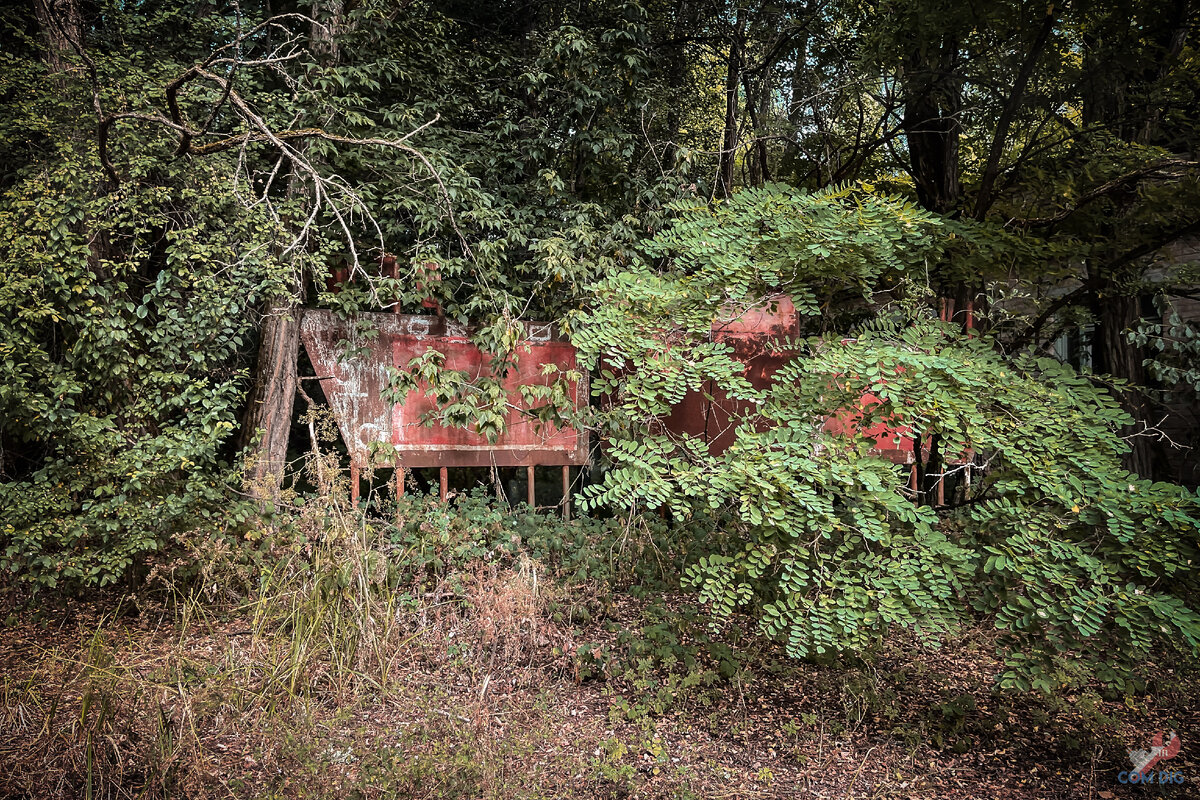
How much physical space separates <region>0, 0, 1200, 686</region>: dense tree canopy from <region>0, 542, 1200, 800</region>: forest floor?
48 centimetres

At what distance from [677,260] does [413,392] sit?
2.75 m

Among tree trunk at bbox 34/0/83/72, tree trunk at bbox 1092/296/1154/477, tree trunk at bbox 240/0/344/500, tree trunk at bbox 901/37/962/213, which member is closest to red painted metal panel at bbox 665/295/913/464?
tree trunk at bbox 901/37/962/213

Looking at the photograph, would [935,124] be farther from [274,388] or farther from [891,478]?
A: [274,388]

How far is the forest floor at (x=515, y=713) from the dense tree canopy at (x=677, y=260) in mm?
484

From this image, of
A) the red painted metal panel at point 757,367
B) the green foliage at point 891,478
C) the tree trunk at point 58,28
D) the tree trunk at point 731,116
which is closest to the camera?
the green foliage at point 891,478

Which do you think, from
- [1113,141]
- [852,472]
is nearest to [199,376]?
[852,472]

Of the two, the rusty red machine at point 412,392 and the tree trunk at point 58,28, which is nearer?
the tree trunk at point 58,28

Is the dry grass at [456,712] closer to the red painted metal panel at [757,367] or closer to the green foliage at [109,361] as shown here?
the green foliage at [109,361]

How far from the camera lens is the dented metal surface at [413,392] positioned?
598 cm

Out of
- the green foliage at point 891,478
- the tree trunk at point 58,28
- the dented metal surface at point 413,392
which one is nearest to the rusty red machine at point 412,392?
the dented metal surface at point 413,392

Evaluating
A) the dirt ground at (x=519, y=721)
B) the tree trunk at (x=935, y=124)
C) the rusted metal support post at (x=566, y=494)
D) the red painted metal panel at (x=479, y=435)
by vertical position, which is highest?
the tree trunk at (x=935, y=124)

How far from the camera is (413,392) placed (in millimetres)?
6176

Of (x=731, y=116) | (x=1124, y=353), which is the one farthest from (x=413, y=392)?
(x=1124, y=353)

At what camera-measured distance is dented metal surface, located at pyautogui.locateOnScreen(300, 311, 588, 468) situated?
598 cm
